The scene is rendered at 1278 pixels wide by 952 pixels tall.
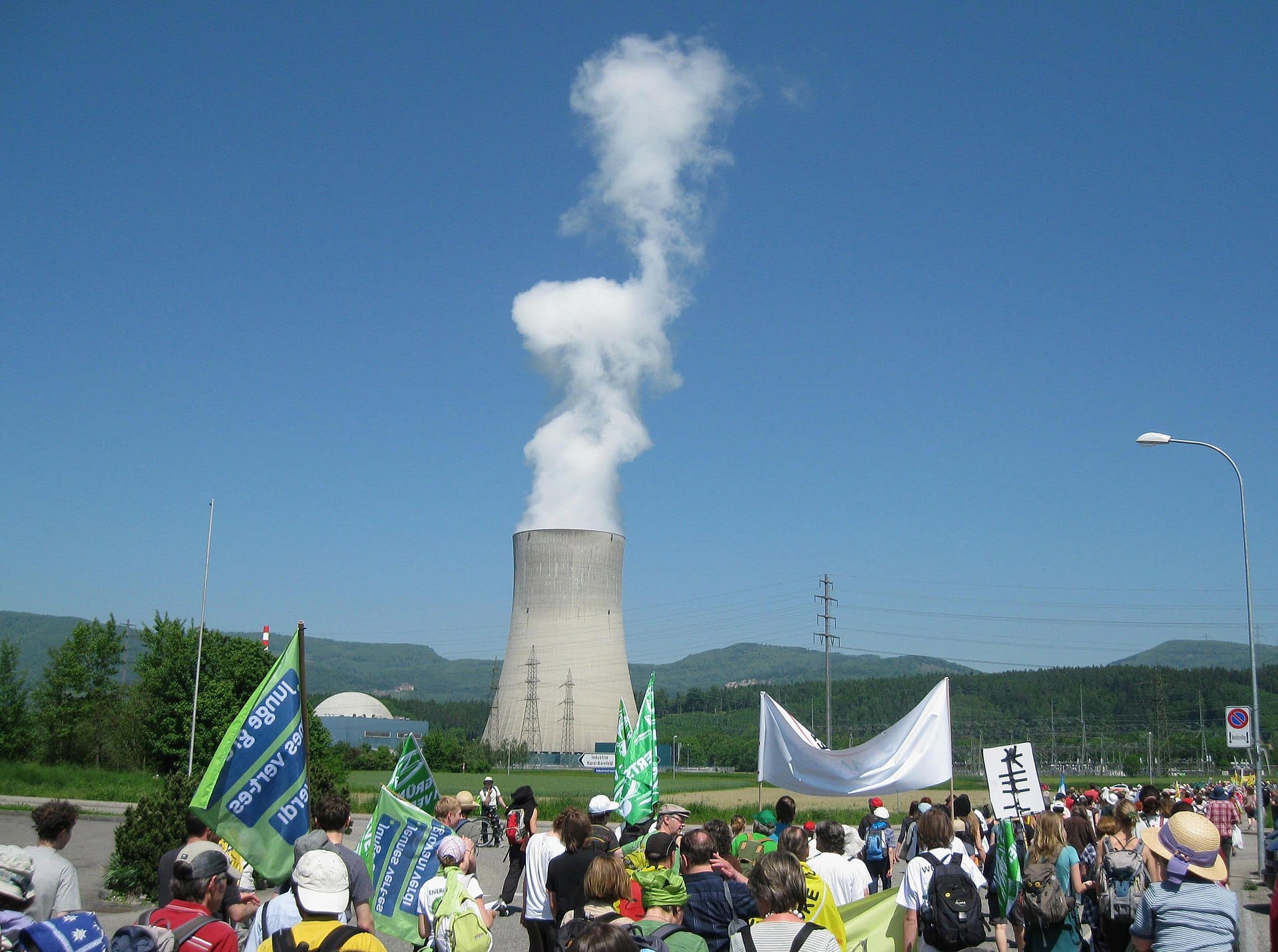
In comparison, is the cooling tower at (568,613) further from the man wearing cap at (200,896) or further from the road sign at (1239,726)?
the man wearing cap at (200,896)

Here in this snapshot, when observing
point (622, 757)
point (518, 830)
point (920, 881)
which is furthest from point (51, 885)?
point (622, 757)

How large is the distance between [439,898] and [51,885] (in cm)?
156

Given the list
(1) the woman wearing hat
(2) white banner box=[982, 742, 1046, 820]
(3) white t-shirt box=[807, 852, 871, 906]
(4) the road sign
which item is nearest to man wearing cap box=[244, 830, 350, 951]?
(3) white t-shirt box=[807, 852, 871, 906]

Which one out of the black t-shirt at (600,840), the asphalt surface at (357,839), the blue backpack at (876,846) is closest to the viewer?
the black t-shirt at (600,840)

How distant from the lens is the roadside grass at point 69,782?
98.1ft

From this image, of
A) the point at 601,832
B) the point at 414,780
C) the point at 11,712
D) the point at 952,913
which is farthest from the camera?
the point at 11,712

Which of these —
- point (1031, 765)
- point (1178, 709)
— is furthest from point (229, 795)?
point (1178, 709)

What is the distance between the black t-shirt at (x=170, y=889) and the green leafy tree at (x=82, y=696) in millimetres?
38278

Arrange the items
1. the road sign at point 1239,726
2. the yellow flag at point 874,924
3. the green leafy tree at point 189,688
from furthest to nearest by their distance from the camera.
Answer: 1. the green leafy tree at point 189,688
2. the road sign at point 1239,726
3. the yellow flag at point 874,924

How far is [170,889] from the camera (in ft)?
15.7

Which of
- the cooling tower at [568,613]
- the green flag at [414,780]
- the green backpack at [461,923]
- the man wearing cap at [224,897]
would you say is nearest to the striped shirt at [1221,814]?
the green flag at [414,780]

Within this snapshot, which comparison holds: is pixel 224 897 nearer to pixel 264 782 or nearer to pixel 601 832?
pixel 264 782

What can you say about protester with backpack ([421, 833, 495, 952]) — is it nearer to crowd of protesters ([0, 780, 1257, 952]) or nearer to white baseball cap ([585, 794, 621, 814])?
crowd of protesters ([0, 780, 1257, 952])

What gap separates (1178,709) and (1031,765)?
108323mm
